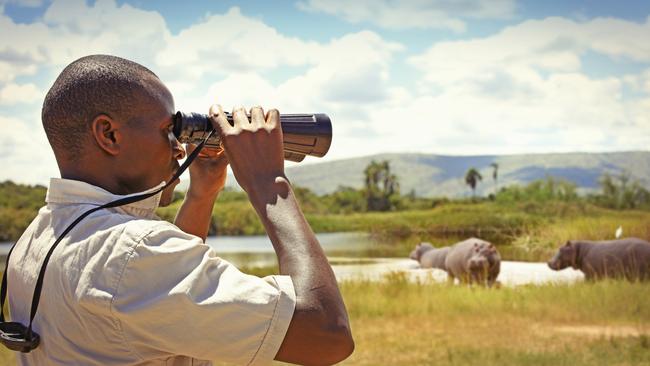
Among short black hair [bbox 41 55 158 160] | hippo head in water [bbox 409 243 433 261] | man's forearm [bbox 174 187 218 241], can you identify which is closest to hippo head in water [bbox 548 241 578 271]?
hippo head in water [bbox 409 243 433 261]

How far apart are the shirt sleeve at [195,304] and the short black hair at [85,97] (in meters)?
0.22

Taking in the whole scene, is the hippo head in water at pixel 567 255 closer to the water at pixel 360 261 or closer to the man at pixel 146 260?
the water at pixel 360 261

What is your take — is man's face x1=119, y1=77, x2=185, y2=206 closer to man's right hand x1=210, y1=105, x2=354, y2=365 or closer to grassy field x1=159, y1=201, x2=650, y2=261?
man's right hand x1=210, y1=105, x2=354, y2=365

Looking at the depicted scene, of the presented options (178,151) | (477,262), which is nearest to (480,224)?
(477,262)

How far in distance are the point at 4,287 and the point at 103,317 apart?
0.28 metres

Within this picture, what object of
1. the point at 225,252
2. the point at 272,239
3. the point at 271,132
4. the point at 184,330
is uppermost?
the point at 271,132

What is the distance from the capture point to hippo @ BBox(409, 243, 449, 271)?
11688 mm

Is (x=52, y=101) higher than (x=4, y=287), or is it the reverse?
(x=52, y=101)

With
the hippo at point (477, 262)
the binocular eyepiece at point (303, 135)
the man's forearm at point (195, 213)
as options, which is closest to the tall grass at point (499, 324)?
the hippo at point (477, 262)

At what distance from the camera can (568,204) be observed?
19375 millimetres

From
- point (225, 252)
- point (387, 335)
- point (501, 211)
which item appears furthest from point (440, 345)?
point (501, 211)

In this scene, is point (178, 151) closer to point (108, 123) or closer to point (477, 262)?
point (108, 123)

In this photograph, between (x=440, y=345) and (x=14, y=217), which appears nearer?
(x=440, y=345)

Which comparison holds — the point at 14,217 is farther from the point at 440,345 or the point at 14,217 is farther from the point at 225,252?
the point at 440,345
